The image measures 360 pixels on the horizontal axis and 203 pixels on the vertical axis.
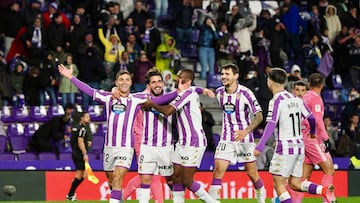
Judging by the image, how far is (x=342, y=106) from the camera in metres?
29.1

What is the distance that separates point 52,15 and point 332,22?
293 inches

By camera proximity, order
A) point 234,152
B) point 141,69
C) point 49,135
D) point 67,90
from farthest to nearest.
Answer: point 141,69 → point 67,90 → point 49,135 → point 234,152

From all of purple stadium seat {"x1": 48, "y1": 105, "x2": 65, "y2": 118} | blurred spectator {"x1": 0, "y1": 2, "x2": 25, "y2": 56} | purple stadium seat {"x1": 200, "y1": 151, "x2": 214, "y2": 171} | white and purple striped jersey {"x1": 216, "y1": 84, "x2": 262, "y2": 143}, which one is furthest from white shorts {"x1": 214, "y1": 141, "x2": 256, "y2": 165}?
blurred spectator {"x1": 0, "y1": 2, "x2": 25, "y2": 56}

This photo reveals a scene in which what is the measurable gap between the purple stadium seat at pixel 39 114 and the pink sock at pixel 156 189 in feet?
30.3

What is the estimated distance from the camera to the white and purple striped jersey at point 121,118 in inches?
689

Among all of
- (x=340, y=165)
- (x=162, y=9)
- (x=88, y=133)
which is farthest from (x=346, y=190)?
(x=162, y=9)

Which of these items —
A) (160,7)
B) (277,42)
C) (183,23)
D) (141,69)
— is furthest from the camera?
(160,7)

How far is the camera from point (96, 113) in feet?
89.3

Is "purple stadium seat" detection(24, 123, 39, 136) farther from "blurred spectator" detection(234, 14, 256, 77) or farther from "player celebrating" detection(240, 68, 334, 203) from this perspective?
"player celebrating" detection(240, 68, 334, 203)

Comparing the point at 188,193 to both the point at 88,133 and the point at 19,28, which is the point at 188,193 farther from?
the point at 19,28

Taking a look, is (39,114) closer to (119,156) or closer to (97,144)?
(97,144)

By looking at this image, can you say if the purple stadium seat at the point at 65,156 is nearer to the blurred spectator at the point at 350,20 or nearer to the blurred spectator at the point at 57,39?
the blurred spectator at the point at 57,39

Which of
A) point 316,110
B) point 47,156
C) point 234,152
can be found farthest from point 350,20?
point 234,152

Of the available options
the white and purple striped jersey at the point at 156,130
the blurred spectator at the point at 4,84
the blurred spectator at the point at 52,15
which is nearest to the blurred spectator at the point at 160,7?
the blurred spectator at the point at 52,15
